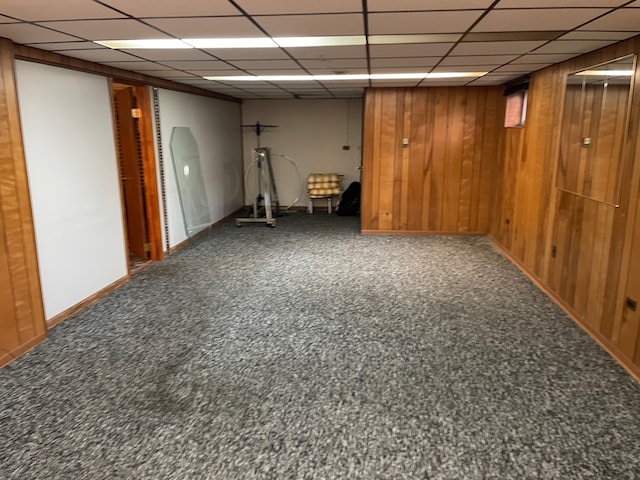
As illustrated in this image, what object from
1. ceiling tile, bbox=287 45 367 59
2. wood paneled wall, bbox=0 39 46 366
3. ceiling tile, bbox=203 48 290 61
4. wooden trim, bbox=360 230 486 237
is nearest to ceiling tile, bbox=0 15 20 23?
wood paneled wall, bbox=0 39 46 366

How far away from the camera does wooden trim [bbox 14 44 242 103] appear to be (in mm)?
3184

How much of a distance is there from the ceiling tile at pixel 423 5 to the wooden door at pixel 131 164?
3.57 metres

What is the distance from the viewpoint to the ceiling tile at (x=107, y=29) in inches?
99.8

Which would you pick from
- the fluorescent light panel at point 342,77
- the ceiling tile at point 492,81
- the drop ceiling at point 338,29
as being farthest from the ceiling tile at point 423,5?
the ceiling tile at point 492,81

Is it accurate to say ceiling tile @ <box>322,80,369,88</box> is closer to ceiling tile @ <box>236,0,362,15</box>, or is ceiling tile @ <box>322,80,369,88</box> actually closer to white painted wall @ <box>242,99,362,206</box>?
white painted wall @ <box>242,99,362,206</box>

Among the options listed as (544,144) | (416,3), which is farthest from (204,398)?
(544,144)

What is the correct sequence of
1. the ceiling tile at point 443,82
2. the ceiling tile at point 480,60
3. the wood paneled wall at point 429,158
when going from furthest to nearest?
the wood paneled wall at point 429,158 → the ceiling tile at point 443,82 → the ceiling tile at point 480,60

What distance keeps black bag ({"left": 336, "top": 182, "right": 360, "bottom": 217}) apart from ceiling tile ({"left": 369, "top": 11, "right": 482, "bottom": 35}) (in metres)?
5.31

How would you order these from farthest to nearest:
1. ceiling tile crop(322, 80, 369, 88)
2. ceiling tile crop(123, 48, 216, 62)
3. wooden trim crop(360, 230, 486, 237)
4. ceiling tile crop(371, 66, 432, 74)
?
wooden trim crop(360, 230, 486, 237)
ceiling tile crop(322, 80, 369, 88)
ceiling tile crop(371, 66, 432, 74)
ceiling tile crop(123, 48, 216, 62)

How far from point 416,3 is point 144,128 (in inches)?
146

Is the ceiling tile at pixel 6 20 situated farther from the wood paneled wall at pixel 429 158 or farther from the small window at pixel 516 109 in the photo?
the small window at pixel 516 109

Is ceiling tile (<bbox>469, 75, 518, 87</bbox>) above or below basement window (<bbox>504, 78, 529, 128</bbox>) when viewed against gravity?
above

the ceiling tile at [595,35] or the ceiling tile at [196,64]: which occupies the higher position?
the ceiling tile at [196,64]

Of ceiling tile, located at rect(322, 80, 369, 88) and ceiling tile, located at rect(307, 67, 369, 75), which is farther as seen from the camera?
ceiling tile, located at rect(322, 80, 369, 88)
